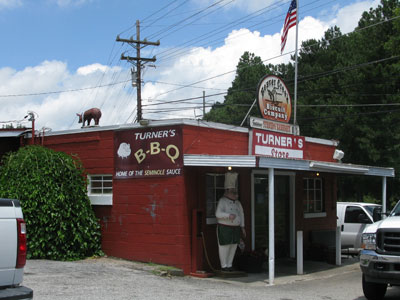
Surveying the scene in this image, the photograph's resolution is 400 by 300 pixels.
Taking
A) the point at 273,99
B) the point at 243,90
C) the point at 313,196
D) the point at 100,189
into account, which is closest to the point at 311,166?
the point at 273,99

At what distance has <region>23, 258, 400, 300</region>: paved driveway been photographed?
890 centimetres

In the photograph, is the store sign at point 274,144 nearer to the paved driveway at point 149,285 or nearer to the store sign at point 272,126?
the store sign at point 272,126

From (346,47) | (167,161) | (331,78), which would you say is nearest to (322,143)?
(167,161)

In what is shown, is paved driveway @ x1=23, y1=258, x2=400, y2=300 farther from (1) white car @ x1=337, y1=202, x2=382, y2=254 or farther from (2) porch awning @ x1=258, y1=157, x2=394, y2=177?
(1) white car @ x1=337, y1=202, x2=382, y2=254

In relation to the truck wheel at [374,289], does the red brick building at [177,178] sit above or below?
above

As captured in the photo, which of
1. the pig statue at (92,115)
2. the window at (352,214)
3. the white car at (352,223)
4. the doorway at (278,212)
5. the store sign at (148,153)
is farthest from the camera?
the window at (352,214)

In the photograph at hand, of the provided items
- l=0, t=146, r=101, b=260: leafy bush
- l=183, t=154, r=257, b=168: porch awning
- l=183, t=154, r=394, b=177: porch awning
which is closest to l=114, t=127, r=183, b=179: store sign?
l=183, t=154, r=257, b=168: porch awning

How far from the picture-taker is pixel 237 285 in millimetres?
10773

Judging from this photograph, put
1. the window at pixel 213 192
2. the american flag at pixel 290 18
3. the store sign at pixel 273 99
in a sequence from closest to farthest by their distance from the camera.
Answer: the window at pixel 213 192 < the store sign at pixel 273 99 < the american flag at pixel 290 18

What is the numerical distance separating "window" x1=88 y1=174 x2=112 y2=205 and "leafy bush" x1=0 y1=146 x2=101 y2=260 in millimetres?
324

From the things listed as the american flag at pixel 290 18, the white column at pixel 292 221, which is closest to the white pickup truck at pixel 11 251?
the white column at pixel 292 221

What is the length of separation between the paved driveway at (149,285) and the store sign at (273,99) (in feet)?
13.6

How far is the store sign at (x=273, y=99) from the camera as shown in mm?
13383

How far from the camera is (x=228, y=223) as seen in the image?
1188 centimetres
